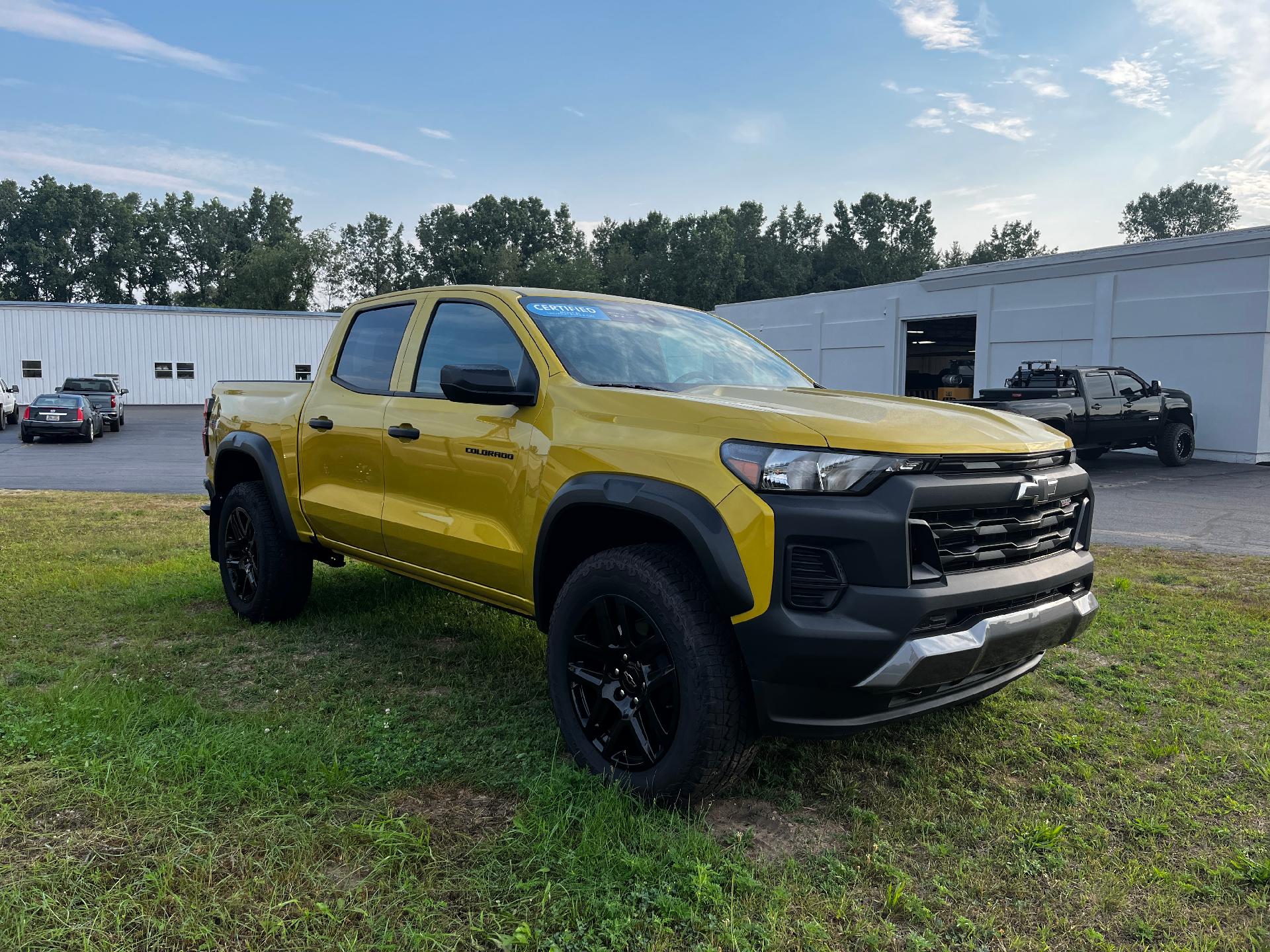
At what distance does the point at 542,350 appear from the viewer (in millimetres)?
3762

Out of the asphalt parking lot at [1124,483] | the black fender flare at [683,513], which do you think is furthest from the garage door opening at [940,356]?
the black fender flare at [683,513]

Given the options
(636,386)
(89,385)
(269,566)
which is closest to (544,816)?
(636,386)

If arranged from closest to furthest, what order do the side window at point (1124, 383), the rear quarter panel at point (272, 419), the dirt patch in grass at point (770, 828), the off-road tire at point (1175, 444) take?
1. the dirt patch in grass at point (770, 828)
2. the rear quarter panel at point (272, 419)
3. the side window at point (1124, 383)
4. the off-road tire at point (1175, 444)

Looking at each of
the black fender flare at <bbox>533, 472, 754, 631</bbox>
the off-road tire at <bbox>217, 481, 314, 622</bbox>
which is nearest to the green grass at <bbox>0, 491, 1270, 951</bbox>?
the off-road tire at <bbox>217, 481, 314, 622</bbox>

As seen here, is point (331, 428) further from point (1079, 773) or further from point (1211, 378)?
point (1211, 378)

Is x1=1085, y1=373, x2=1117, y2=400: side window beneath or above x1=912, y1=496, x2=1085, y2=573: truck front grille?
above

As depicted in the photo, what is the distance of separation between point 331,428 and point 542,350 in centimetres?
161

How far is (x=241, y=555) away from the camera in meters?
5.60

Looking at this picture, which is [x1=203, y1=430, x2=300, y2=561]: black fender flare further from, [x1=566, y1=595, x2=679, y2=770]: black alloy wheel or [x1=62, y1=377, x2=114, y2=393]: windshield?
[x1=62, y1=377, x2=114, y2=393]: windshield

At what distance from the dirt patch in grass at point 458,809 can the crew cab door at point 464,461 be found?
795 mm

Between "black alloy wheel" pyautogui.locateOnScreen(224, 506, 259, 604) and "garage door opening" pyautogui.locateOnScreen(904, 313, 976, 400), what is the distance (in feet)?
70.1

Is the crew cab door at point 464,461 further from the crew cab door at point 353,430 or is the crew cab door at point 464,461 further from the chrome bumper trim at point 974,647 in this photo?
the chrome bumper trim at point 974,647

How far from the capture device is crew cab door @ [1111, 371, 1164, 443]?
50.4 ft

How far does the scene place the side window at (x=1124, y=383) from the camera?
15352mm
